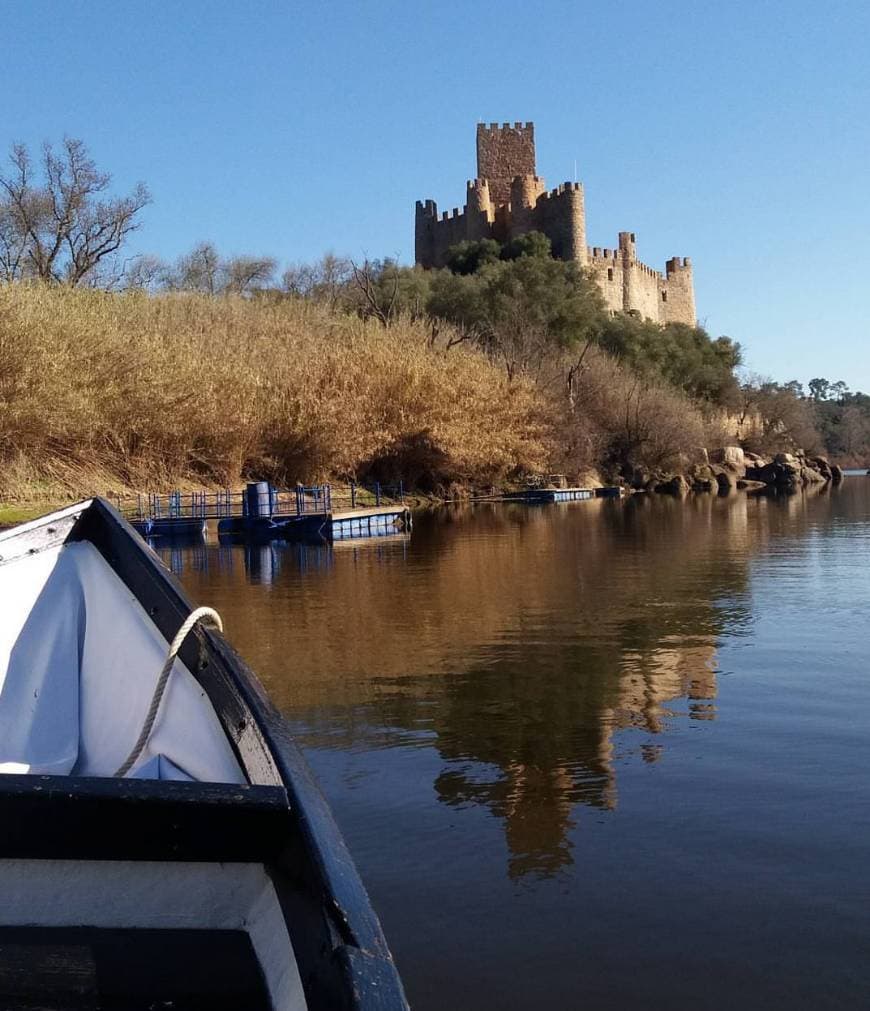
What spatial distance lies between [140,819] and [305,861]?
339mm

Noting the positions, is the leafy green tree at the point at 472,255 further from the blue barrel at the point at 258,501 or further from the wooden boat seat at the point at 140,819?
the wooden boat seat at the point at 140,819

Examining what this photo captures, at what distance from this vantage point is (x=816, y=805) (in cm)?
525

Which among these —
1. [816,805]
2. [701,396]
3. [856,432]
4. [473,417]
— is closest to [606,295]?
[701,396]

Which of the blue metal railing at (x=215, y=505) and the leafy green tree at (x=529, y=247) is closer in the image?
the blue metal railing at (x=215, y=505)

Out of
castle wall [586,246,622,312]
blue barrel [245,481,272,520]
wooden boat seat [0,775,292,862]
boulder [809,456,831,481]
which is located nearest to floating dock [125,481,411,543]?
blue barrel [245,481,272,520]

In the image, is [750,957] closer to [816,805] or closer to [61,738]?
[816,805]

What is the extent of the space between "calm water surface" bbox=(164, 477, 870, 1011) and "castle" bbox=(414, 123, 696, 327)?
52.1 meters

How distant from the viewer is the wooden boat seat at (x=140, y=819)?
2115mm

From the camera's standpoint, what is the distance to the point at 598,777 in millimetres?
5816

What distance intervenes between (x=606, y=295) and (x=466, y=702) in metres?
59.5

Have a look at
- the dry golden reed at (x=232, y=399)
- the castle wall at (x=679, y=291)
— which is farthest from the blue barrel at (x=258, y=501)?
the castle wall at (x=679, y=291)

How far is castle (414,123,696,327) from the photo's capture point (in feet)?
208

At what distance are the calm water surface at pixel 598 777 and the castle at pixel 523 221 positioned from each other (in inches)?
2053

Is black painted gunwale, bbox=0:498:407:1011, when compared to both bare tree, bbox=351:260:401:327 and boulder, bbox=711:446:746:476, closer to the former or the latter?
bare tree, bbox=351:260:401:327
